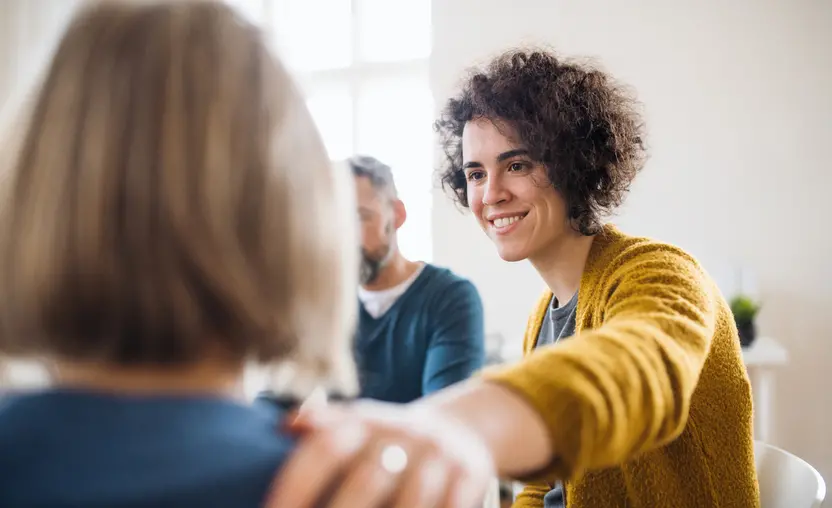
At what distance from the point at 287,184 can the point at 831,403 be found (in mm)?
3280

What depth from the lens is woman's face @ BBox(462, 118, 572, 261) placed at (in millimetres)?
1286

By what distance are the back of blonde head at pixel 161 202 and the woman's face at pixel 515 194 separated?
902 millimetres

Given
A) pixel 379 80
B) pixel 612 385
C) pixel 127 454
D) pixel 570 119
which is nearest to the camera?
pixel 127 454

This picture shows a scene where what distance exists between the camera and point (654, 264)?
2.77ft

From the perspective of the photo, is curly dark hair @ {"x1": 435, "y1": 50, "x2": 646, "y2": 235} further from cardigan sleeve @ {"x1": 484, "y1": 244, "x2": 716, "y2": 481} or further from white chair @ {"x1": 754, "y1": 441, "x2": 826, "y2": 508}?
cardigan sleeve @ {"x1": 484, "y1": 244, "x2": 716, "y2": 481}

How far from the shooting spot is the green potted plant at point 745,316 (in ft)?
8.63

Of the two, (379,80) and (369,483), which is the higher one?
(379,80)

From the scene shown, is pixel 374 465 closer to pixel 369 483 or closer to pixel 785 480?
pixel 369 483

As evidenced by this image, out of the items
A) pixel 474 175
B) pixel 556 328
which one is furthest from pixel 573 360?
pixel 474 175

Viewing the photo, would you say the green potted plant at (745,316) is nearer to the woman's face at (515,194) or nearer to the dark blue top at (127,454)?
the woman's face at (515,194)

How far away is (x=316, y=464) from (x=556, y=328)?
0.98 m

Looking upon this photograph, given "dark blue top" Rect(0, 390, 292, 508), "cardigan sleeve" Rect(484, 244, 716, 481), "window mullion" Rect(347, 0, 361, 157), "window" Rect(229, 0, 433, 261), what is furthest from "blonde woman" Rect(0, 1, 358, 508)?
"window mullion" Rect(347, 0, 361, 157)

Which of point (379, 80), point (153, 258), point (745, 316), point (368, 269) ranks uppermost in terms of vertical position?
point (379, 80)

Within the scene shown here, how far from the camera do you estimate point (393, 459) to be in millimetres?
388
